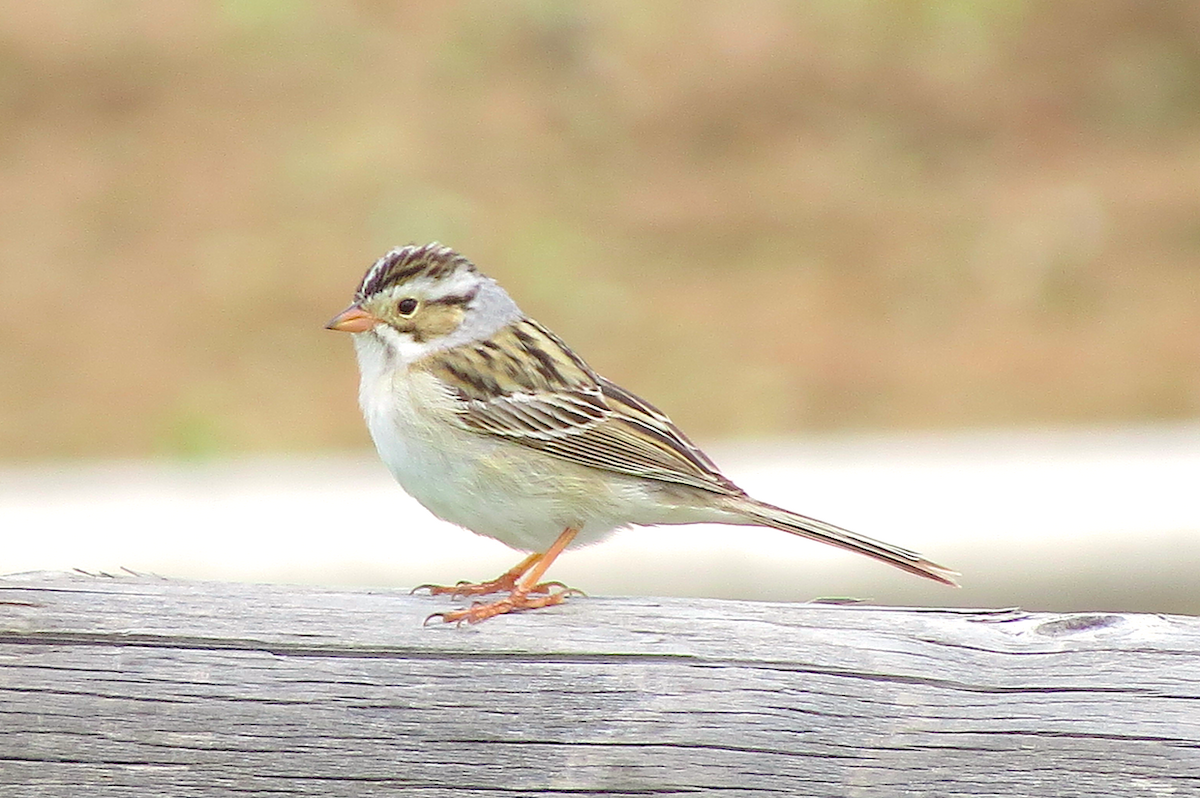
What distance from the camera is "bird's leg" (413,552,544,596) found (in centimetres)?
388

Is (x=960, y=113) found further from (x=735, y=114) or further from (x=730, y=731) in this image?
(x=730, y=731)

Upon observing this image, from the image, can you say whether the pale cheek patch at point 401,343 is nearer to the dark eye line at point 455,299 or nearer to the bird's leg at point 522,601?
the dark eye line at point 455,299

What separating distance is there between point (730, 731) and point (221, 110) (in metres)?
12.5

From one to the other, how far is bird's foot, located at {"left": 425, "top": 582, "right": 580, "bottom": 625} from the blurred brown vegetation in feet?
21.2

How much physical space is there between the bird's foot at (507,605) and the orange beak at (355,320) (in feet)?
3.53

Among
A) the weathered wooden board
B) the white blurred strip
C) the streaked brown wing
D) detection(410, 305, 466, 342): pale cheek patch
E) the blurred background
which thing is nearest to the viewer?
the weathered wooden board

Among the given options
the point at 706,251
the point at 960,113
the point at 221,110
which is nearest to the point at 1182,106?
the point at 960,113

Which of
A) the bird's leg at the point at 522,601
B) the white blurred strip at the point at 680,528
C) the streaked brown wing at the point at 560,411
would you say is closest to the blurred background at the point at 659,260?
the white blurred strip at the point at 680,528

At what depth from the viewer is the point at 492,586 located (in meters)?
4.15

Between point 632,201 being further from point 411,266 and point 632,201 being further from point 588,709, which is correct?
point 588,709

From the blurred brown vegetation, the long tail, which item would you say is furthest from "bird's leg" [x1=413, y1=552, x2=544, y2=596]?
the blurred brown vegetation

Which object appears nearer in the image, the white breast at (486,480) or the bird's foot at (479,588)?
the bird's foot at (479,588)

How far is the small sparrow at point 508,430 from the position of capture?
4.48 meters

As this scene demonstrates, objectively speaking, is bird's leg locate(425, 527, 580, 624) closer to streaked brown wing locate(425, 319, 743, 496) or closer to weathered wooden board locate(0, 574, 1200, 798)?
weathered wooden board locate(0, 574, 1200, 798)
